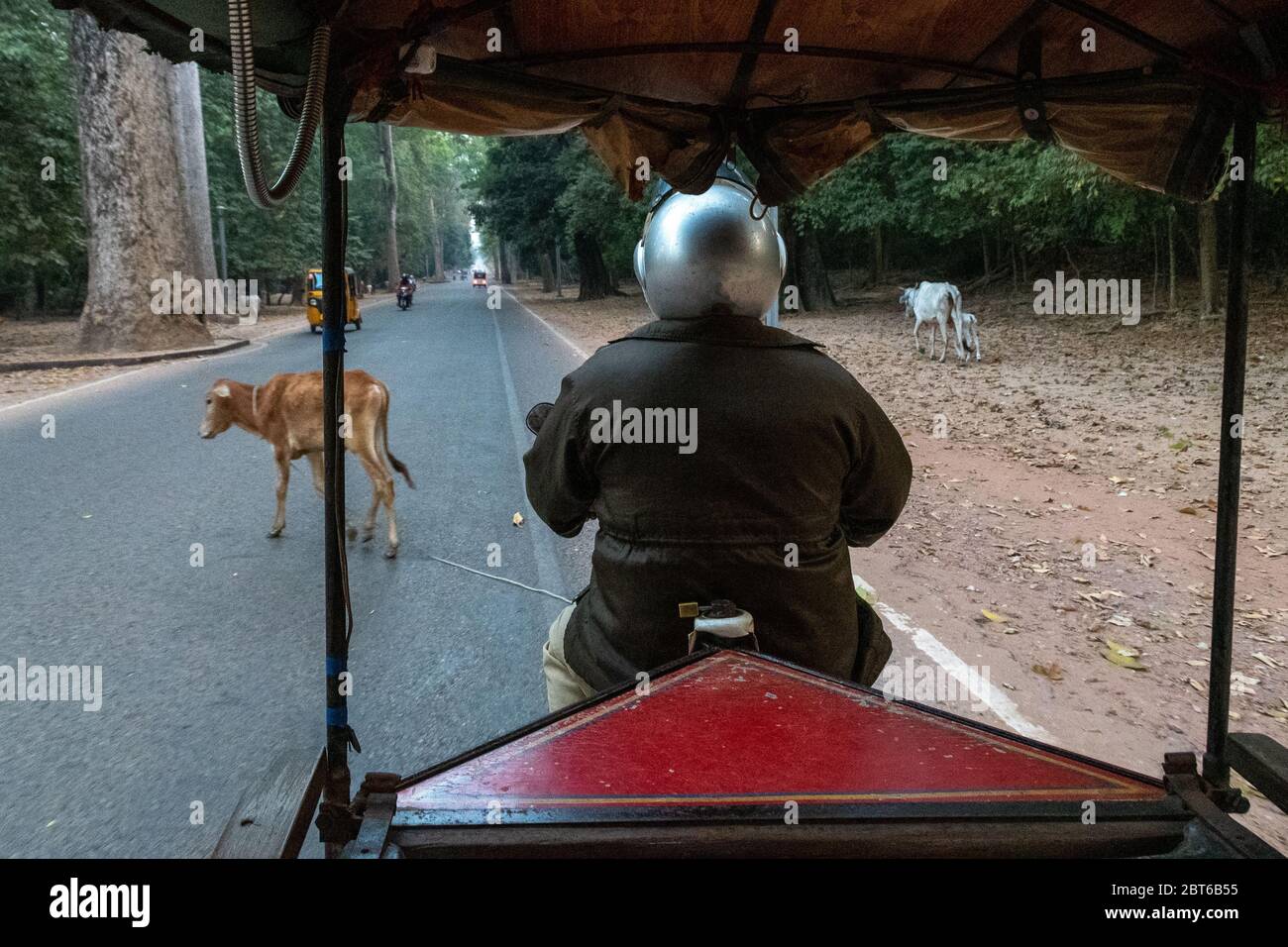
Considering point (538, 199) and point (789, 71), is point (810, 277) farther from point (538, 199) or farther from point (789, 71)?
point (789, 71)

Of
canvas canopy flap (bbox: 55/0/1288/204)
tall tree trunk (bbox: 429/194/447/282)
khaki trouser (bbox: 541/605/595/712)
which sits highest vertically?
tall tree trunk (bbox: 429/194/447/282)

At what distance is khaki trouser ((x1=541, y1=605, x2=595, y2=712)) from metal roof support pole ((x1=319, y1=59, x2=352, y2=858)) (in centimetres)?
73

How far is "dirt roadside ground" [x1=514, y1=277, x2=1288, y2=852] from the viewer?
4.50 metres

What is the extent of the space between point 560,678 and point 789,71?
2.37 m

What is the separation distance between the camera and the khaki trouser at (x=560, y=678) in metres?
2.89

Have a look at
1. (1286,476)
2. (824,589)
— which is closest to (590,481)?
(824,589)

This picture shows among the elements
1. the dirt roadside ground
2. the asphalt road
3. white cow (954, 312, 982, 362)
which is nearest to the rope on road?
the asphalt road

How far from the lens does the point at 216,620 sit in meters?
5.39

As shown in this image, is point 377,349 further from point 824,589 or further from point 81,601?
point 824,589

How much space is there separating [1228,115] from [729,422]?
1904 mm

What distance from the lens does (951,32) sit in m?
3.16

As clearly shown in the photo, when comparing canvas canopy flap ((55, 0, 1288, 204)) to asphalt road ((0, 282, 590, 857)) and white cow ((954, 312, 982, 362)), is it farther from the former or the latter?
white cow ((954, 312, 982, 362))

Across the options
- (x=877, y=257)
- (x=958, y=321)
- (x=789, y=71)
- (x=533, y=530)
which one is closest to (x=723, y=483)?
(x=789, y=71)

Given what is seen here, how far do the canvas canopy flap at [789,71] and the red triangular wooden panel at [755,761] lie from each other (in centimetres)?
166
